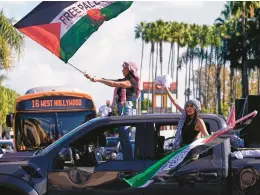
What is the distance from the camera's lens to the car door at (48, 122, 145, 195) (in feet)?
25.4

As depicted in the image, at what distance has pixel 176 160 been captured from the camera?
744 centimetres

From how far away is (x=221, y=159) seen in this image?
7.63 m

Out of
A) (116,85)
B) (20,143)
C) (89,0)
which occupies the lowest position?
(20,143)

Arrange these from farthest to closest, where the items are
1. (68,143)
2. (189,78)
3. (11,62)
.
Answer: (189,78) < (11,62) < (68,143)

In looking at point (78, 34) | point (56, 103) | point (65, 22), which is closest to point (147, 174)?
point (78, 34)

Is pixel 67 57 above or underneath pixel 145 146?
above

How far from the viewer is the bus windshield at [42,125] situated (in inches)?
725

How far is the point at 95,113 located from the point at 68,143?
10.7m

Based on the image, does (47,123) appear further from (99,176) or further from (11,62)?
(11,62)

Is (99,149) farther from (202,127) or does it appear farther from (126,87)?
(126,87)

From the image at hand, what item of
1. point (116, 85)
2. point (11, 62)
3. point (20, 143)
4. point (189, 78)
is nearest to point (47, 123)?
point (20, 143)

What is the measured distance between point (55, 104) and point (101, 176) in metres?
11.3

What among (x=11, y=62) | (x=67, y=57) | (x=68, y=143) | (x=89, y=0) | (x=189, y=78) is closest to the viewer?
(x=68, y=143)

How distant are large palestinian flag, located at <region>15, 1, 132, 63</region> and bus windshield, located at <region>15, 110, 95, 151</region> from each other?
7275 mm
